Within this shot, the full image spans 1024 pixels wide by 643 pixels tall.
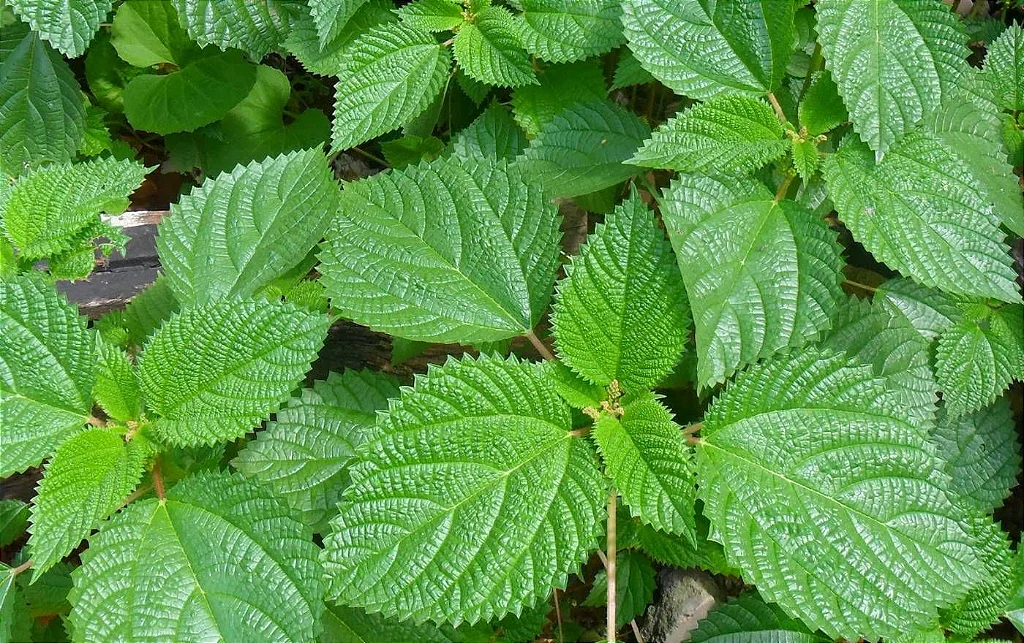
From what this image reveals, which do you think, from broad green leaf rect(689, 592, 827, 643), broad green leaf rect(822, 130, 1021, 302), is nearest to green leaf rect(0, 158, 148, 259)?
broad green leaf rect(822, 130, 1021, 302)

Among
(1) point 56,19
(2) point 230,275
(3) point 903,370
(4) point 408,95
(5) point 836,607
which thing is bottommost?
(5) point 836,607

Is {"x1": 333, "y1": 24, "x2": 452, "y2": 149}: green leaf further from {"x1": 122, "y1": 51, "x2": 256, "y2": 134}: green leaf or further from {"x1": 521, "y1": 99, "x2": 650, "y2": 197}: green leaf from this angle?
{"x1": 122, "y1": 51, "x2": 256, "y2": 134}: green leaf

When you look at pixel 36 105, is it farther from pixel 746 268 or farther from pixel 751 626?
pixel 751 626

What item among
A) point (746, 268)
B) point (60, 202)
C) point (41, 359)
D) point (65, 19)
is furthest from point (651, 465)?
point (65, 19)

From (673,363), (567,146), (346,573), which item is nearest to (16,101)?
(567,146)

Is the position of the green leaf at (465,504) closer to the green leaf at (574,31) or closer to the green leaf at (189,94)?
the green leaf at (574,31)

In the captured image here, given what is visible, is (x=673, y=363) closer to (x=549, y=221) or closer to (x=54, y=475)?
(x=549, y=221)

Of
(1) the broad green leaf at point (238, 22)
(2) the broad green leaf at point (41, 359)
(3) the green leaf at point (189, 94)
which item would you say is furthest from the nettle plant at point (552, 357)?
(3) the green leaf at point (189, 94)
